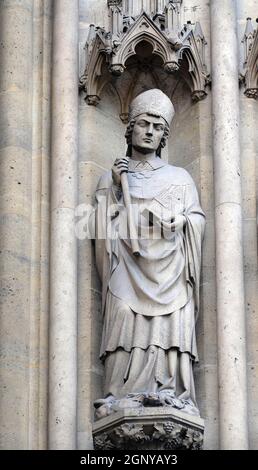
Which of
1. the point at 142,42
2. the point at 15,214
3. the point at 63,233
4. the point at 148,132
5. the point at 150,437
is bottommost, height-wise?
the point at 150,437

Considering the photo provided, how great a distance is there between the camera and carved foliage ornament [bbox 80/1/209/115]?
14.9 metres

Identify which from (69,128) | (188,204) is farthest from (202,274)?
(69,128)

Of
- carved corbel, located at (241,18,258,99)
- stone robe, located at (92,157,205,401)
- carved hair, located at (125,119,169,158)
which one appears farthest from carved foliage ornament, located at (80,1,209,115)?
stone robe, located at (92,157,205,401)

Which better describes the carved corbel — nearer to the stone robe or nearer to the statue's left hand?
the stone robe

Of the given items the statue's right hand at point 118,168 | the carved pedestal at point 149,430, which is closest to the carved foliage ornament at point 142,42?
the statue's right hand at point 118,168

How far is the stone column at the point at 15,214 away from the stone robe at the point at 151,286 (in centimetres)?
Result: 56

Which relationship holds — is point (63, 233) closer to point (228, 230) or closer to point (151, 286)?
point (151, 286)

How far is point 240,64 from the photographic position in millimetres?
15000

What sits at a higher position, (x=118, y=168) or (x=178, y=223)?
(x=118, y=168)

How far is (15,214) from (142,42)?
1702 millimetres

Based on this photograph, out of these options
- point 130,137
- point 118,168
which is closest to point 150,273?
point 118,168

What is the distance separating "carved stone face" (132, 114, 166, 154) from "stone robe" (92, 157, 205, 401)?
0.77 ft

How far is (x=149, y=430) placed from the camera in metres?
13.7
